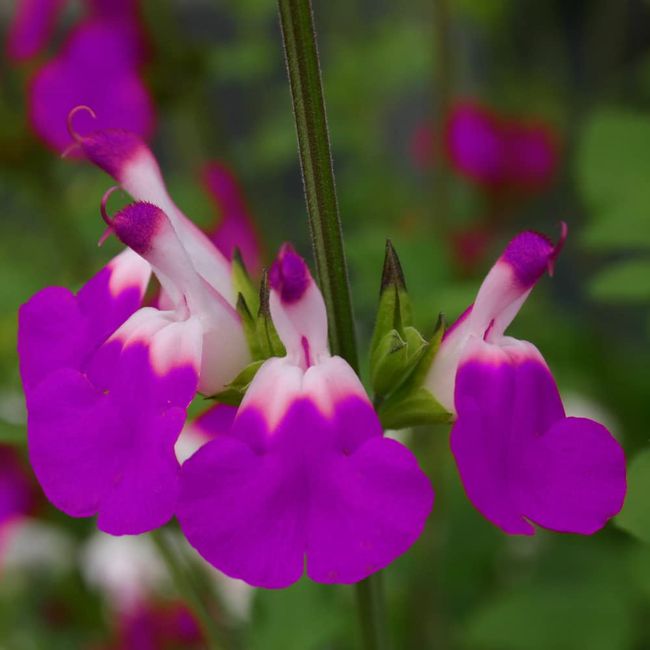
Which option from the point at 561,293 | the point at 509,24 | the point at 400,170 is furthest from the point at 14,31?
the point at 561,293

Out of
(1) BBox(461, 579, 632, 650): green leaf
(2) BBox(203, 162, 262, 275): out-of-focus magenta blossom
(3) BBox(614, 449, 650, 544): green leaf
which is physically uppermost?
(3) BBox(614, 449, 650, 544): green leaf

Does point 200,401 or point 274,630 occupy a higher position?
point 200,401

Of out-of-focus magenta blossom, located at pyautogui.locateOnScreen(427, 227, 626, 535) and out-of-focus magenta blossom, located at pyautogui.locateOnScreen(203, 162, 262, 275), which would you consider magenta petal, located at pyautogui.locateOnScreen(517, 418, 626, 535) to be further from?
out-of-focus magenta blossom, located at pyautogui.locateOnScreen(203, 162, 262, 275)

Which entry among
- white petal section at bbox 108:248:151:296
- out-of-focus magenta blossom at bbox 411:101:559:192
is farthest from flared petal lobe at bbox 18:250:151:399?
out-of-focus magenta blossom at bbox 411:101:559:192

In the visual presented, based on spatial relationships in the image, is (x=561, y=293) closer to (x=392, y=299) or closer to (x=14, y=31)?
(x=14, y=31)

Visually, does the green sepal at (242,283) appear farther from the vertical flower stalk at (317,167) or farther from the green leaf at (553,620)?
the green leaf at (553,620)

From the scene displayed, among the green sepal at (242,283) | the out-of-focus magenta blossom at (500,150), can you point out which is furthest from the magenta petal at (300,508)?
the out-of-focus magenta blossom at (500,150)
